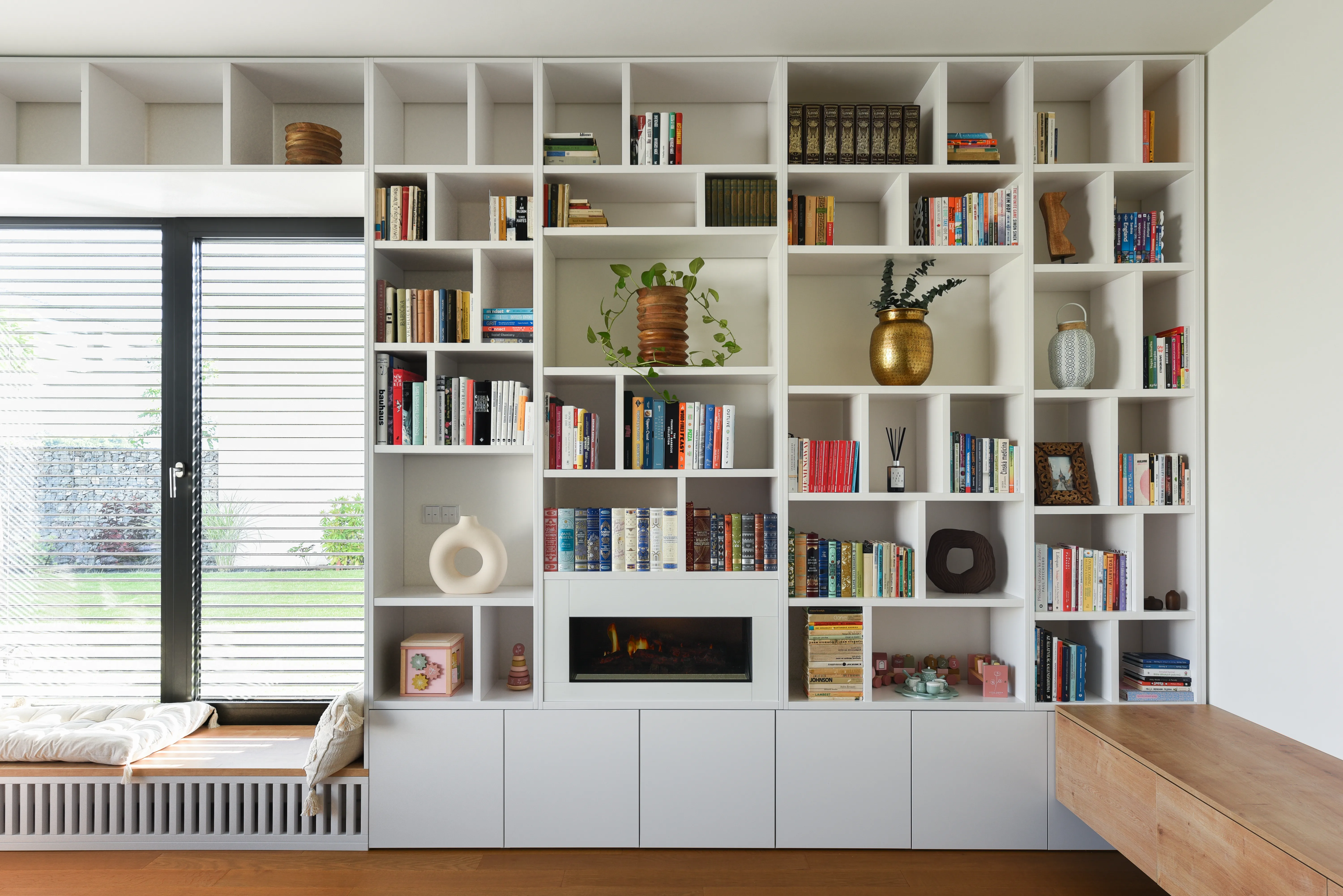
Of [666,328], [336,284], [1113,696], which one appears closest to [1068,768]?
[1113,696]

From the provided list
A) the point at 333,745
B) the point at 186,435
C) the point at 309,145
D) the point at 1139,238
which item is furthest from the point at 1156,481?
the point at 186,435

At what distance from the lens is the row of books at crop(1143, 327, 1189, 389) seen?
2.61 meters

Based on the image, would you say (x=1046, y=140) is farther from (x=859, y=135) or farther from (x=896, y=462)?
(x=896, y=462)

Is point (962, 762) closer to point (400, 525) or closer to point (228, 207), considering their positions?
point (400, 525)

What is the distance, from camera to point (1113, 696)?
259cm

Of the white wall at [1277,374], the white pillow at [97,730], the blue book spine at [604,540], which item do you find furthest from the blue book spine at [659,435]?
the white pillow at [97,730]

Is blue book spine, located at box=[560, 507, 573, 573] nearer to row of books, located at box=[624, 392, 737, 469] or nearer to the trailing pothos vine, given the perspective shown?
row of books, located at box=[624, 392, 737, 469]

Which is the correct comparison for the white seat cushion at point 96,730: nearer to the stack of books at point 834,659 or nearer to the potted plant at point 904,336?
the stack of books at point 834,659

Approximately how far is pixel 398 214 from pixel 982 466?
2.22 metres

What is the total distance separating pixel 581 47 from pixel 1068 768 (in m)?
2.93

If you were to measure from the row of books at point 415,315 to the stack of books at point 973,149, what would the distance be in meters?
1.79

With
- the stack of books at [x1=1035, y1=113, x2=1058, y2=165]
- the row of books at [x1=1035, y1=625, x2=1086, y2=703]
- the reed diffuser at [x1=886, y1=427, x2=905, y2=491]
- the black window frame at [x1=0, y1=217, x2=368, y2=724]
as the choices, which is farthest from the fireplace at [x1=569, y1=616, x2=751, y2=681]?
the stack of books at [x1=1035, y1=113, x2=1058, y2=165]

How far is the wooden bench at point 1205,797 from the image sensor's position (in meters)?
1.67

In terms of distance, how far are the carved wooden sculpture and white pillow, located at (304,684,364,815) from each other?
9.64 ft
